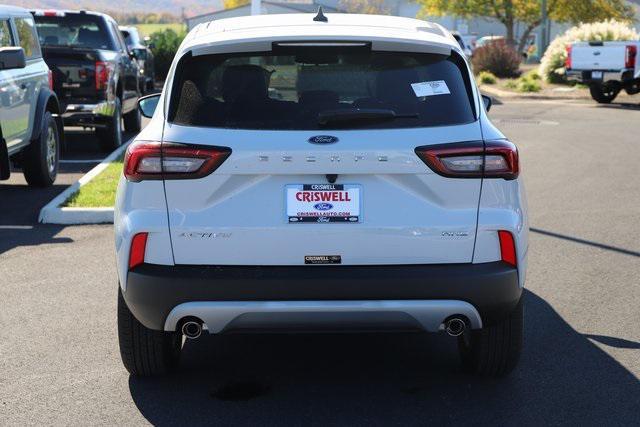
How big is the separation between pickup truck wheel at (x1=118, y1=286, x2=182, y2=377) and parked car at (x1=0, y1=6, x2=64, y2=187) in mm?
5605

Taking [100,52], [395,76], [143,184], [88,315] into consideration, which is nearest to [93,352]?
[88,315]

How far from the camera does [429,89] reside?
5035mm

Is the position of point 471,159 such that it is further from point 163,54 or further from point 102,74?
point 163,54

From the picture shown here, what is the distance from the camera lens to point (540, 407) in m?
5.12

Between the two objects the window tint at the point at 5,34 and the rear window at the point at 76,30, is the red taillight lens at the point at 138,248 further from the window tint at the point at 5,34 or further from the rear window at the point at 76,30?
the rear window at the point at 76,30

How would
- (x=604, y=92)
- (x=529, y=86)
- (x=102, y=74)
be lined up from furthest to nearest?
1. (x=529, y=86)
2. (x=604, y=92)
3. (x=102, y=74)

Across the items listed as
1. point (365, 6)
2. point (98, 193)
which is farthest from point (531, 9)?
point (98, 193)

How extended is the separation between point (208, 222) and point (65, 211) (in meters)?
5.61

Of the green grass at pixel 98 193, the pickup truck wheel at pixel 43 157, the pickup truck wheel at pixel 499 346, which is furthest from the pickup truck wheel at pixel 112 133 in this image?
the pickup truck wheel at pixel 499 346

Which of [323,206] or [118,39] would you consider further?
[118,39]

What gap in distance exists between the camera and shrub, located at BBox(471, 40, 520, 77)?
137ft

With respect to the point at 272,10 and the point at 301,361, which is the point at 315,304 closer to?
the point at 301,361

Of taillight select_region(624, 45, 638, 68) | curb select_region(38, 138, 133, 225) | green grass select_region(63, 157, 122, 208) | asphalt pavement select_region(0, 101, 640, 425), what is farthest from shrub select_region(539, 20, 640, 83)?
asphalt pavement select_region(0, 101, 640, 425)

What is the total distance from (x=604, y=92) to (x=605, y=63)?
1.64 meters
